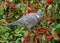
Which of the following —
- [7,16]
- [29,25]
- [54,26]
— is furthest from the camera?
[7,16]

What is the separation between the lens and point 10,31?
2848 mm

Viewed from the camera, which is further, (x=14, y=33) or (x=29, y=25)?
(x=14, y=33)

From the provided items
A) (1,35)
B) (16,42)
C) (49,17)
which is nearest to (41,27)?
(49,17)

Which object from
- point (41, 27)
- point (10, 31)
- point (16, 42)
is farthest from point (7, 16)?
point (41, 27)

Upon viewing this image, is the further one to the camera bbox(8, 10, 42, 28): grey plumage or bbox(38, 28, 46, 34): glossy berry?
bbox(8, 10, 42, 28): grey plumage

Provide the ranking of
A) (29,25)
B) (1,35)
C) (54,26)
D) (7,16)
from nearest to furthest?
(54,26) < (29,25) < (1,35) < (7,16)

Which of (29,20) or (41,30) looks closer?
(41,30)

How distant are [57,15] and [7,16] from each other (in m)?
0.85

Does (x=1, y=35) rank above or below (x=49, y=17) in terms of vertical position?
below

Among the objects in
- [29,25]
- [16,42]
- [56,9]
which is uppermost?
[56,9]

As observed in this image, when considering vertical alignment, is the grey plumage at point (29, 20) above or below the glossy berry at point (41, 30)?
above

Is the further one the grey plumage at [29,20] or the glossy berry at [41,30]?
the grey plumage at [29,20]

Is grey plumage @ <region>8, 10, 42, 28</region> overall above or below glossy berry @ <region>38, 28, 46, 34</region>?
above

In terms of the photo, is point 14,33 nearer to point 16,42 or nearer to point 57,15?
point 16,42
